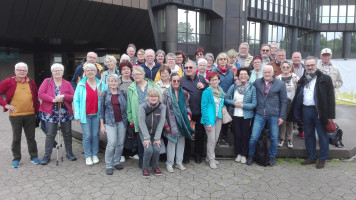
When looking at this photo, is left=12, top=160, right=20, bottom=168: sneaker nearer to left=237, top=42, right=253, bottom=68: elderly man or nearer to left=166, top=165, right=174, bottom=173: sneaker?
left=166, top=165, right=174, bottom=173: sneaker

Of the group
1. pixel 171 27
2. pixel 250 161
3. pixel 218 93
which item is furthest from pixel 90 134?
pixel 171 27

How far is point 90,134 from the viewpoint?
16.6 feet

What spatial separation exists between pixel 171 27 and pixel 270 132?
53.4ft

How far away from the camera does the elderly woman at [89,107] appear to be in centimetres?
482

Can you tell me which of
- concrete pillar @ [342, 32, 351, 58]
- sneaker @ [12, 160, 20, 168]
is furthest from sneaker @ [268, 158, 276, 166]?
concrete pillar @ [342, 32, 351, 58]

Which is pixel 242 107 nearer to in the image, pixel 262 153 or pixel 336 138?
pixel 262 153

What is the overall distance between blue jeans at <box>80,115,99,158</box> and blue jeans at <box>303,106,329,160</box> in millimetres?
4003

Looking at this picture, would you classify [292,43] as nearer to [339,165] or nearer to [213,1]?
[213,1]

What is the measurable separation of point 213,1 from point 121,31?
946 cm

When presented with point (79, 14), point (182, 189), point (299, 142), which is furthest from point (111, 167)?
point (79, 14)

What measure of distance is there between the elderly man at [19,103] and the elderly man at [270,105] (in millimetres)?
4254

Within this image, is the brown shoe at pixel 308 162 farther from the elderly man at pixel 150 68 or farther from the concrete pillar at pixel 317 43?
the concrete pillar at pixel 317 43

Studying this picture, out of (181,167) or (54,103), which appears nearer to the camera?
(181,167)

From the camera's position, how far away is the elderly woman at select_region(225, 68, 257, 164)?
489cm
